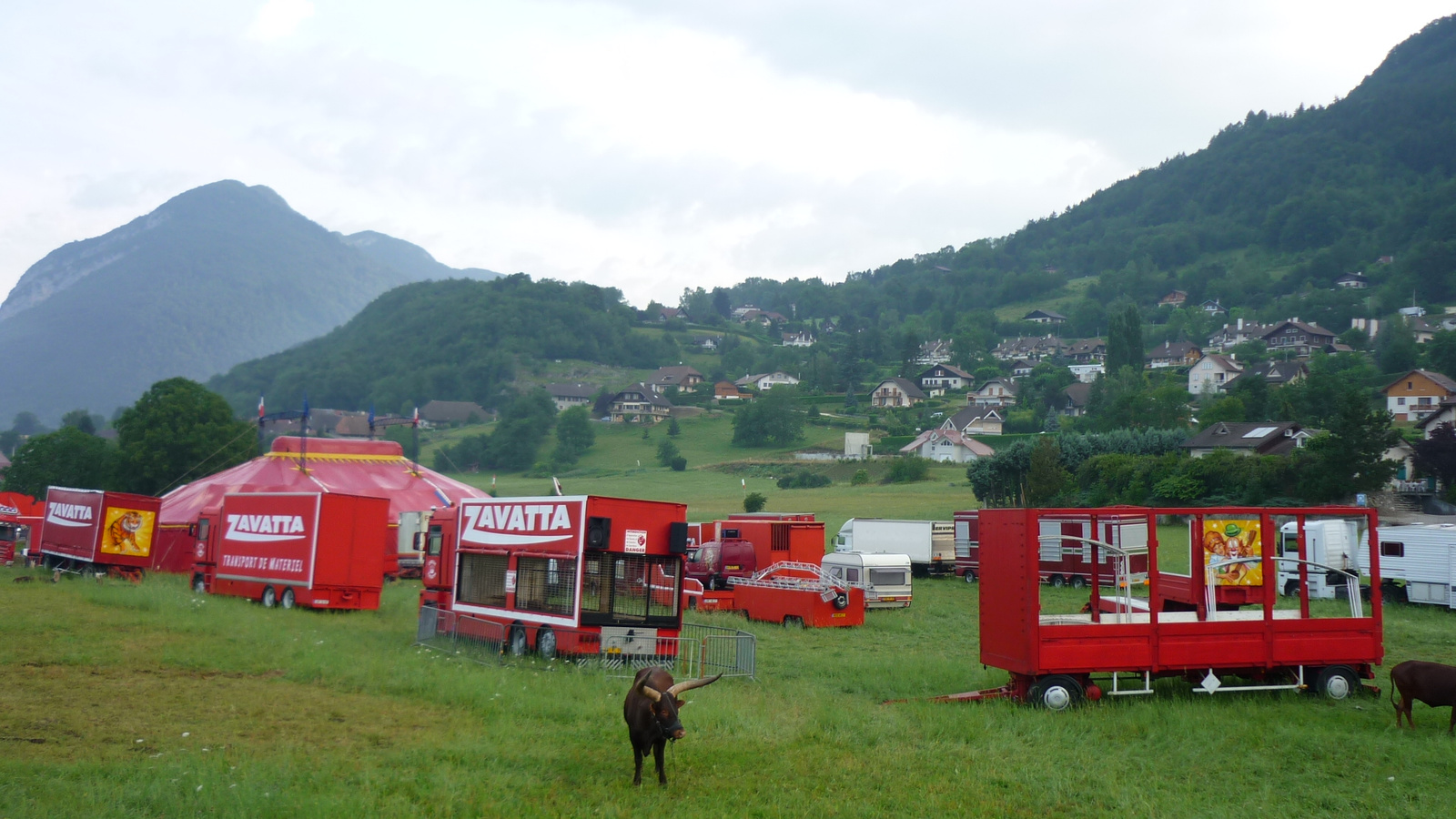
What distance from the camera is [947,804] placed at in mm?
8883

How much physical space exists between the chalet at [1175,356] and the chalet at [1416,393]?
46.5m

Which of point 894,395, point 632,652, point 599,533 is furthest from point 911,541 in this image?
point 894,395

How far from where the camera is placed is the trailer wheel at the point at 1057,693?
41.5 feet

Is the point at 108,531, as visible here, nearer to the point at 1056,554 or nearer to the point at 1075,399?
the point at 1056,554

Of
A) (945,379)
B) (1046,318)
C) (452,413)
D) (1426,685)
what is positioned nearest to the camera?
(1426,685)

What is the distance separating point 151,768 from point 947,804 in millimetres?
7289

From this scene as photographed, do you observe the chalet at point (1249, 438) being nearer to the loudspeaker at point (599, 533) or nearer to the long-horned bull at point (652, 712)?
the loudspeaker at point (599, 533)

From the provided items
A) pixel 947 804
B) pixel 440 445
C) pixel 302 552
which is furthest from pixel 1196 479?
pixel 440 445

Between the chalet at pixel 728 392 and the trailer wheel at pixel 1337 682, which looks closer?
the trailer wheel at pixel 1337 682

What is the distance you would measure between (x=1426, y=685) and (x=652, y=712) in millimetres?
9340

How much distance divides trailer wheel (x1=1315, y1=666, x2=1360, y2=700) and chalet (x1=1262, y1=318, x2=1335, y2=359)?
142 m

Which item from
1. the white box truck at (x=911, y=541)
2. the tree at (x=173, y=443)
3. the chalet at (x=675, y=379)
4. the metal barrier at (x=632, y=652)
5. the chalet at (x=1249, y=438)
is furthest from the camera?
the chalet at (x=675, y=379)

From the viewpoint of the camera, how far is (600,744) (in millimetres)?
11000

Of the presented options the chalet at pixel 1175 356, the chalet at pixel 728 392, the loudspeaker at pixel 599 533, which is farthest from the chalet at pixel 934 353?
the loudspeaker at pixel 599 533
